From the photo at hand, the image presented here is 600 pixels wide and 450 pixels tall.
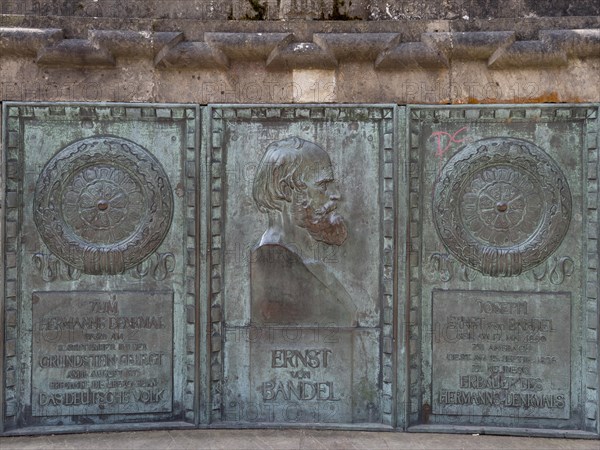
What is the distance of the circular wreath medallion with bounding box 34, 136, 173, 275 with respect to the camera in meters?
5.10

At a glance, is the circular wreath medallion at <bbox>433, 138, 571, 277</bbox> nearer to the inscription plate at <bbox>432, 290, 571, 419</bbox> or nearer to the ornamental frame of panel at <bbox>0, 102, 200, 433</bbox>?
the inscription plate at <bbox>432, 290, 571, 419</bbox>

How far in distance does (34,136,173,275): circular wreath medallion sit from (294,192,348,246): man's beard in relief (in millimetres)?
1194

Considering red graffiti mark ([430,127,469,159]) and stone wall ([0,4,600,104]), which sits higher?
stone wall ([0,4,600,104])

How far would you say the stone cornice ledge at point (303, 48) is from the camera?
4953 mm

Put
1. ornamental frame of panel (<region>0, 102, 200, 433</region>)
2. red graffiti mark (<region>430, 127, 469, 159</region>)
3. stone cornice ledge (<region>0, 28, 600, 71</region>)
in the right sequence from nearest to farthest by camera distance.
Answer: stone cornice ledge (<region>0, 28, 600, 71</region>) < ornamental frame of panel (<region>0, 102, 200, 433</region>) < red graffiti mark (<region>430, 127, 469, 159</region>)

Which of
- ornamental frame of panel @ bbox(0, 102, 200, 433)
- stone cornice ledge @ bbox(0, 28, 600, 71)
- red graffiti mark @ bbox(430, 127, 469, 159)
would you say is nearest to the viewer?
stone cornice ledge @ bbox(0, 28, 600, 71)

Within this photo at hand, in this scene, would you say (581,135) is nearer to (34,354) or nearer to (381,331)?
(381,331)

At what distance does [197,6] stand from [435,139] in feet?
8.18

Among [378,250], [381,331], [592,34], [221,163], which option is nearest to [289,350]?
[381,331]

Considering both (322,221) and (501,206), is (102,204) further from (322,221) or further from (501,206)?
(501,206)

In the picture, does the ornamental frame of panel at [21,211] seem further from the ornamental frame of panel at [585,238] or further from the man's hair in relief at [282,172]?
the ornamental frame of panel at [585,238]

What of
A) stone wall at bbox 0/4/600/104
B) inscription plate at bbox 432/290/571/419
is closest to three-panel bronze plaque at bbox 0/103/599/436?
inscription plate at bbox 432/290/571/419

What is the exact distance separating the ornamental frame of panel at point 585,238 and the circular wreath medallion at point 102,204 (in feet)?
7.39

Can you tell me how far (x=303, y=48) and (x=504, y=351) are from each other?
3237mm
